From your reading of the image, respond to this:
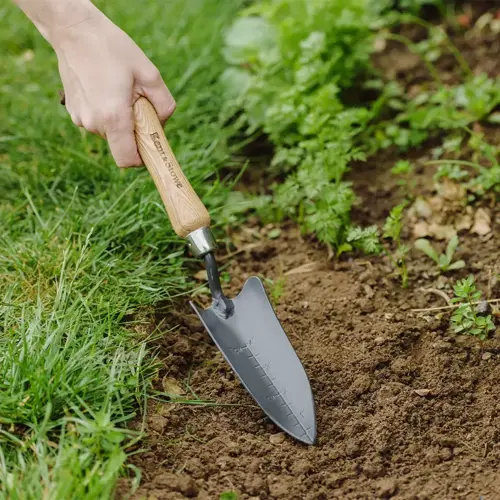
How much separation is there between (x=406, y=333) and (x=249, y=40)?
6.20 ft

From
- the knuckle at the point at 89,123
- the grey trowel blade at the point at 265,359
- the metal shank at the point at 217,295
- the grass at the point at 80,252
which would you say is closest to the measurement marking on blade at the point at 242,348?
the grey trowel blade at the point at 265,359

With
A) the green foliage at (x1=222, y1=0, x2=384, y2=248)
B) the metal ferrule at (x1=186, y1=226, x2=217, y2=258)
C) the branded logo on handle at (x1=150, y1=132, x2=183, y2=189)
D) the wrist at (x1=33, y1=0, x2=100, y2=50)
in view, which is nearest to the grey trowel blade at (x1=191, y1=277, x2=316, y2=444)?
the metal ferrule at (x1=186, y1=226, x2=217, y2=258)

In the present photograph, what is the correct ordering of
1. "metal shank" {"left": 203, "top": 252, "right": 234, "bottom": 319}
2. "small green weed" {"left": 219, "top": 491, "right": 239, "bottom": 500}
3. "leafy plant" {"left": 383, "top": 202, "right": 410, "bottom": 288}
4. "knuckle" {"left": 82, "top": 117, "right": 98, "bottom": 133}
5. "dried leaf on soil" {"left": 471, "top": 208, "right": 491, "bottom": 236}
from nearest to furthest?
"small green weed" {"left": 219, "top": 491, "right": 239, "bottom": 500} → "knuckle" {"left": 82, "top": 117, "right": 98, "bottom": 133} → "metal shank" {"left": 203, "top": 252, "right": 234, "bottom": 319} → "leafy plant" {"left": 383, "top": 202, "right": 410, "bottom": 288} → "dried leaf on soil" {"left": 471, "top": 208, "right": 491, "bottom": 236}

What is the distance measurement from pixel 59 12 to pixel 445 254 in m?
1.67

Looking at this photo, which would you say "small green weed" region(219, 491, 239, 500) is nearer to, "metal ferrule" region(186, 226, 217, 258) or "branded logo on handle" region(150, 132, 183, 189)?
"metal ferrule" region(186, 226, 217, 258)

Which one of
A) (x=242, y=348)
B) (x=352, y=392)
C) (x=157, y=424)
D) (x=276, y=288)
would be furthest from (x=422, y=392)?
(x=157, y=424)

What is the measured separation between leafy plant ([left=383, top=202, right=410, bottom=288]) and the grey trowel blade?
2.02 feet

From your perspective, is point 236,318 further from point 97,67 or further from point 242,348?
point 97,67

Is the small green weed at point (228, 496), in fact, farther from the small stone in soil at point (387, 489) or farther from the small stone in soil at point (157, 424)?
the small stone in soil at point (387, 489)

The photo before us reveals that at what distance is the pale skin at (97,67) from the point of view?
2.26 meters

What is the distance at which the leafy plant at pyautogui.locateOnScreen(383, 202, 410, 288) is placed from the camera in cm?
274

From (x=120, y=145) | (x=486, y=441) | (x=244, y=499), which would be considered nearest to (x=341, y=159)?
(x=120, y=145)

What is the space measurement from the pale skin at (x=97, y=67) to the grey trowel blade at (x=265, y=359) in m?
0.64

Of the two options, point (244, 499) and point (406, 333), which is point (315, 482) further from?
point (406, 333)
